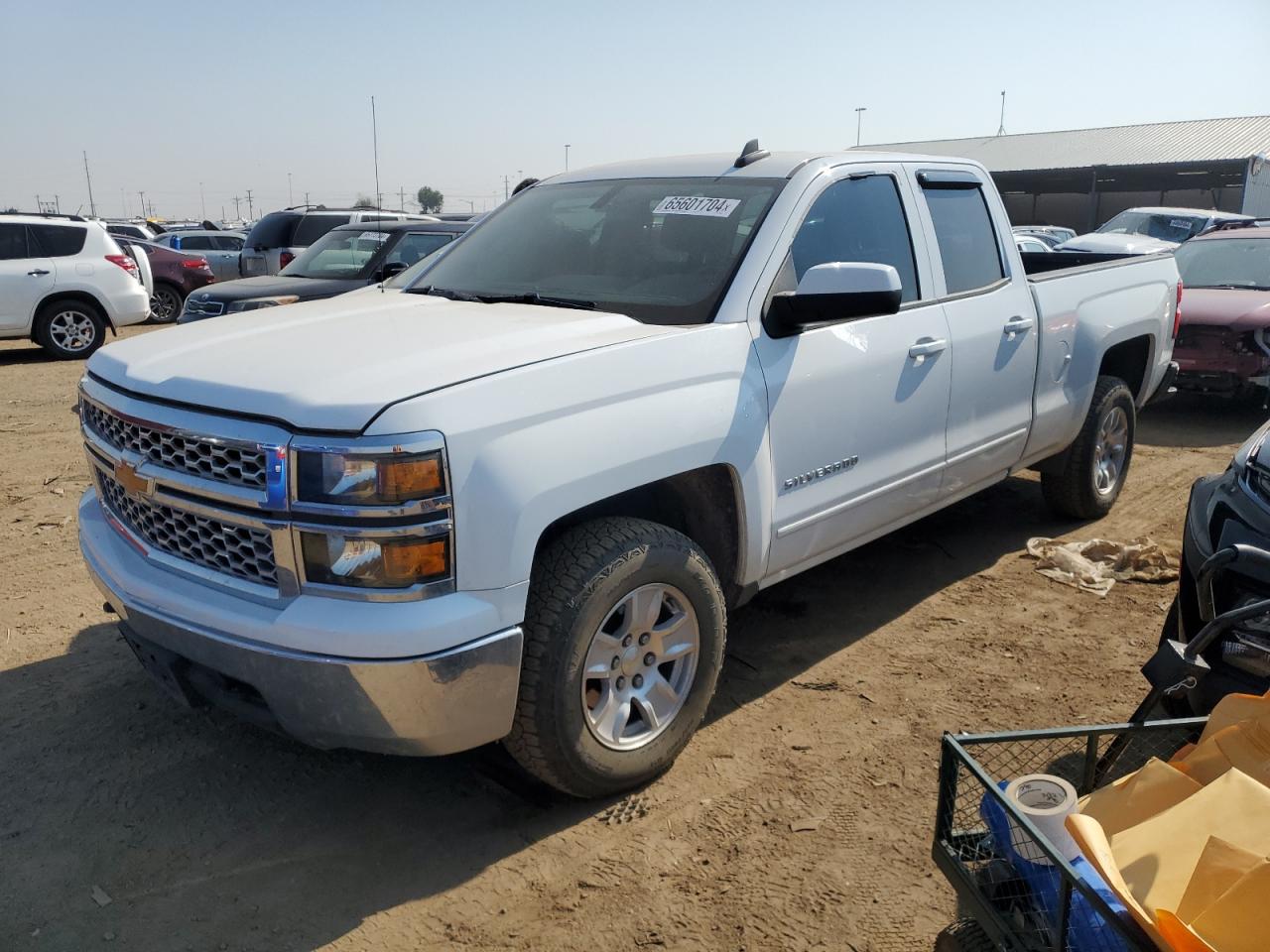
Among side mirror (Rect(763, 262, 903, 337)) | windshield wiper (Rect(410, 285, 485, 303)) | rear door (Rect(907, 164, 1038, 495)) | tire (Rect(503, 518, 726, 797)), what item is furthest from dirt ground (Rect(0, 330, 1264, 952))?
windshield wiper (Rect(410, 285, 485, 303))

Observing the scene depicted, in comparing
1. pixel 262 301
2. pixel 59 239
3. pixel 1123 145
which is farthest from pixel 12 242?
pixel 1123 145

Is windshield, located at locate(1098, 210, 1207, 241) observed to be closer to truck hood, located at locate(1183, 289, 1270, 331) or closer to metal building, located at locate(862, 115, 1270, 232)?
truck hood, located at locate(1183, 289, 1270, 331)

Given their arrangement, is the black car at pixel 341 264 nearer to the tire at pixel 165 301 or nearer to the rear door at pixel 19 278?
the rear door at pixel 19 278

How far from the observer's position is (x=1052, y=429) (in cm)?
511

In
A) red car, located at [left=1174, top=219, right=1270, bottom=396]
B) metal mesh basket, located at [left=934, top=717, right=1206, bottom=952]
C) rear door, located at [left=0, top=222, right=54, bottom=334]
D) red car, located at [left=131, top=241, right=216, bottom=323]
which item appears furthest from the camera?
red car, located at [left=131, top=241, right=216, bottom=323]

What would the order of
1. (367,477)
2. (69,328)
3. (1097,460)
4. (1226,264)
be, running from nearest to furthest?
(367,477) < (1097,460) < (1226,264) < (69,328)

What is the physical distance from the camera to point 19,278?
1207 centimetres

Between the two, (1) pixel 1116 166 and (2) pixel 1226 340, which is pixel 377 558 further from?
(1) pixel 1116 166

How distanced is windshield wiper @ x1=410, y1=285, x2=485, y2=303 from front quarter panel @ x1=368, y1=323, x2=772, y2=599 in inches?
38.0

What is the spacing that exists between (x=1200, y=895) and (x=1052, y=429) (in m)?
3.99

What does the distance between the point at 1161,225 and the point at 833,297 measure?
16985mm

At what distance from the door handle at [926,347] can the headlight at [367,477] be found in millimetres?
2177

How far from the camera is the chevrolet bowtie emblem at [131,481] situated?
2.88 metres

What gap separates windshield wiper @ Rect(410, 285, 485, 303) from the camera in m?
3.81
